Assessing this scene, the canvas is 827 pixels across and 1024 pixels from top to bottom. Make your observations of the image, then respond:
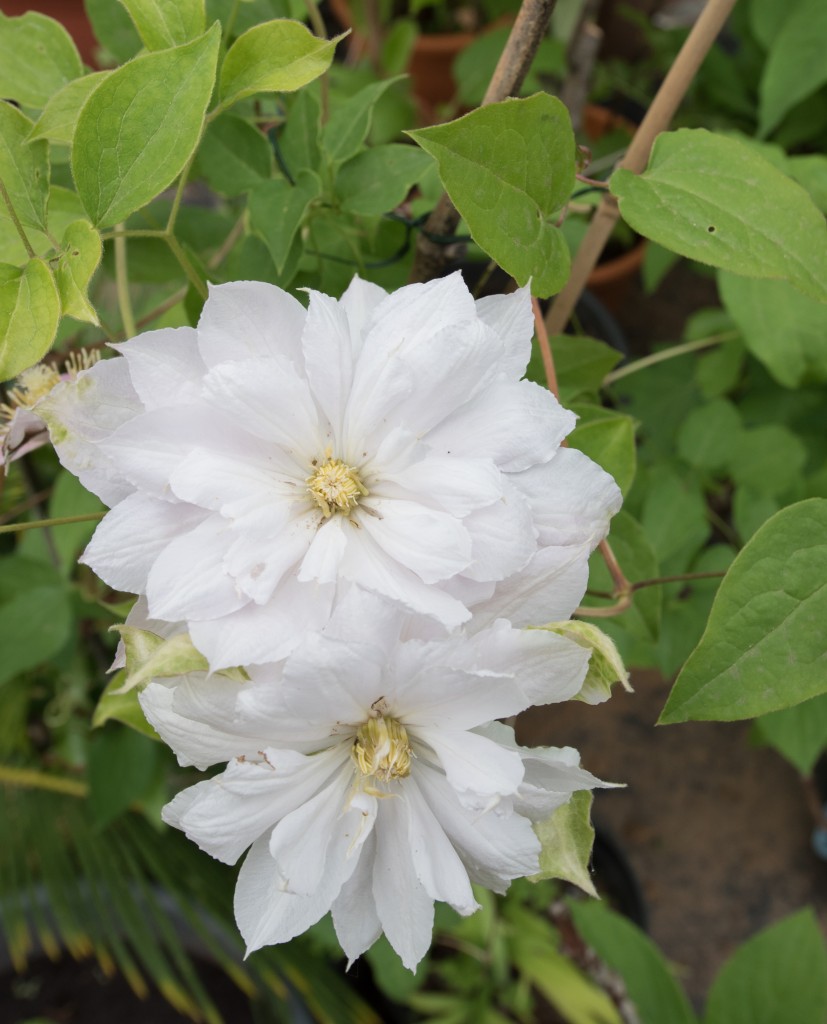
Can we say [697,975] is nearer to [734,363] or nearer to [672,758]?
[672,758]

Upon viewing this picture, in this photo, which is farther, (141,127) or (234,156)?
(234,156)

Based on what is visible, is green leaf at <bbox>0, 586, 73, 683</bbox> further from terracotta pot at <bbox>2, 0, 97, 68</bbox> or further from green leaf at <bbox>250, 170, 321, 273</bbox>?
terracotta pot at <bbox>2, 0, 97, 68</bbox>

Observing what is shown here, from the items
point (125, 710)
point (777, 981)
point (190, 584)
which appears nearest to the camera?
point (190, 584)

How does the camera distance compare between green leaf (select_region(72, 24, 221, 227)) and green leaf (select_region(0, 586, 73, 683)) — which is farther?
green leaf (select_region(0, 586, 73, 683))

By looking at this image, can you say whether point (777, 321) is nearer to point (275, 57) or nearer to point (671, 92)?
point (671, 92)

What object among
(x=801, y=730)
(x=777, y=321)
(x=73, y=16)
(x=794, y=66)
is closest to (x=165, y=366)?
(x=777, y=321)

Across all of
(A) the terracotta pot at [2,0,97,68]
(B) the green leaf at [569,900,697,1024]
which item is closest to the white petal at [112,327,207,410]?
(B) the green leaf at [569,900,697,1024]

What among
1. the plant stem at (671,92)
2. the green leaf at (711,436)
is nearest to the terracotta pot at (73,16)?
the green leaf at (711,436)
